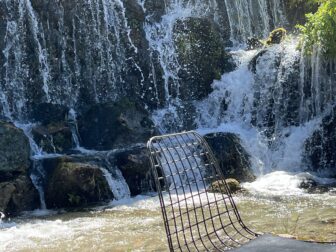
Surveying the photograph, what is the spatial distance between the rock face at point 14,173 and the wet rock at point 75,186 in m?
0.34

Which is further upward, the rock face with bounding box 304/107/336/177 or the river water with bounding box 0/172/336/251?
the rock face with bounding box 304/107/336/177

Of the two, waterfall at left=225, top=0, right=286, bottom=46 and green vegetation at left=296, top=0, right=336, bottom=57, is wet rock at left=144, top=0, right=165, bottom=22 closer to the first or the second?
waterfall at left=225, top=0, right=286, bottom=46

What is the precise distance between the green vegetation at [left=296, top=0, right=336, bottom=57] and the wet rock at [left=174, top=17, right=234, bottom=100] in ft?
9.13

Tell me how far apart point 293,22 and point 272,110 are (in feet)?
17.4

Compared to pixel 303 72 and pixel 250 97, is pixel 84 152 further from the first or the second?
pixel 303 72

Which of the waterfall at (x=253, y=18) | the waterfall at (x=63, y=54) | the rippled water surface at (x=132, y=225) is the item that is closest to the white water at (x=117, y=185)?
the rippled water surface at (x=132, y=225)

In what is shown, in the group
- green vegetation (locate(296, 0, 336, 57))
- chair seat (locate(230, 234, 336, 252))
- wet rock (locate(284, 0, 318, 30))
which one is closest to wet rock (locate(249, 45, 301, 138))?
green vegetation (locate(296, 0, 336, 57))

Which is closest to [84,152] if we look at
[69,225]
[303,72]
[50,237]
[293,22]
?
[69,225]

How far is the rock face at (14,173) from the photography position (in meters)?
8.66

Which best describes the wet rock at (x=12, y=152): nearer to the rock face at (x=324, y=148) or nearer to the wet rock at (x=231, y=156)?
the wet rock at (x=231, y=156)

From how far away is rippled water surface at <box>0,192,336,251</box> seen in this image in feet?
19.8

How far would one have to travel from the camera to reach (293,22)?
16.1 metres

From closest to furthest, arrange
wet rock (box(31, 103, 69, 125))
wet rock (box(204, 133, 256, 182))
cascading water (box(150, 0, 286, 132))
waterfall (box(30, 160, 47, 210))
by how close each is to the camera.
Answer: waterfall (box(30, 160, 47, 210)) → wet rock (box(204, 133, 256, 182)) → wet rock (box(31, 103, 69, 125)) → cascading water (box(150, 0, 286, 132))

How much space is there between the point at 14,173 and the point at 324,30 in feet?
21.4
